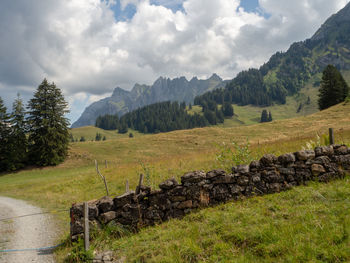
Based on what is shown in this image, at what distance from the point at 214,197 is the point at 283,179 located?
2650 millimetres

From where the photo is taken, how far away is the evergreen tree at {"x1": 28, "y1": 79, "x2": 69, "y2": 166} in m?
Result: 43.5

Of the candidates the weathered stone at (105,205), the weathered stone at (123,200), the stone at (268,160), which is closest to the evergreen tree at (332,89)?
the stone at (268,160)

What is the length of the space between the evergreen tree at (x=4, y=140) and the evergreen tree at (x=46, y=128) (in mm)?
4023

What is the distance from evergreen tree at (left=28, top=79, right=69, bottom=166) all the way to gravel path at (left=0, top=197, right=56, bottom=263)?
33.8 metres

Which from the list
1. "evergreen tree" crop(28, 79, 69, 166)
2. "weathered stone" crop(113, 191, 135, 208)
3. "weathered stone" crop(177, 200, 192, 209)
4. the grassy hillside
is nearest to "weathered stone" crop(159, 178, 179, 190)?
"weathered stone" crop(177, 200, 192, 209)

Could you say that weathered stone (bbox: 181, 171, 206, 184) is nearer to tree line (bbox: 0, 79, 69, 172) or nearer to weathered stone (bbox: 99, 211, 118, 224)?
weathered stone (bbox: 99, 211, 118, 224)

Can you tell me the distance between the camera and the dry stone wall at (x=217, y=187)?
25.4ft

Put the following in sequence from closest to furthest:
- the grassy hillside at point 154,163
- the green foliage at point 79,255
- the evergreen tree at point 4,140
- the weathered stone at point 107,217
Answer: the green foliage at point 79,255
the grassy hillside at point 154,163
the weathered stone at point 107,217
the evergreen tree at point 4,140

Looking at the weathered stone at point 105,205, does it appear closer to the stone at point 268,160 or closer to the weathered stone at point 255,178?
the weathered stone at point 255,178

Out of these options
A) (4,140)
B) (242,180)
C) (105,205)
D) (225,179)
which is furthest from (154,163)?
(4,140)

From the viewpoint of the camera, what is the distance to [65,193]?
1881 cm

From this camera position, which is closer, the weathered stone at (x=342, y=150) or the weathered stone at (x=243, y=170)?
the weathered stone at (x=342, y=150)

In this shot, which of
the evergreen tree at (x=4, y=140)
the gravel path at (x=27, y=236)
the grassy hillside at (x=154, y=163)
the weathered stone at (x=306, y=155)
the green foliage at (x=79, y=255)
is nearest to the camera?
the green foliage at (x=79, y=255)

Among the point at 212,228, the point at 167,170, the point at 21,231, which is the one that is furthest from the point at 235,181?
the point at 21,231
